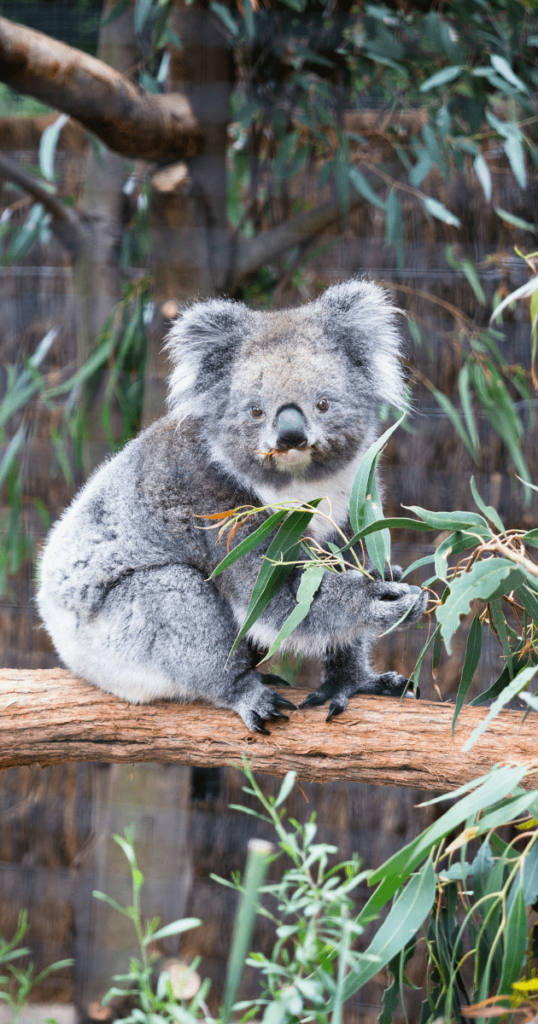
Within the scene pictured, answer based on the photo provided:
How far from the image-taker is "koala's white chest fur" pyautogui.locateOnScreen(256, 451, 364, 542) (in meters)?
1.28

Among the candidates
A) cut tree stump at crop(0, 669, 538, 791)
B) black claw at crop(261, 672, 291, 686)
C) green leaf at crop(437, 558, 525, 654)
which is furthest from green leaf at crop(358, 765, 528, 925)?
black claw at crop(261, 672, 291, 686)

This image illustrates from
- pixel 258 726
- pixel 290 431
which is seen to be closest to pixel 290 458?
pixel 290 431

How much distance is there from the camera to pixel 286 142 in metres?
1.91

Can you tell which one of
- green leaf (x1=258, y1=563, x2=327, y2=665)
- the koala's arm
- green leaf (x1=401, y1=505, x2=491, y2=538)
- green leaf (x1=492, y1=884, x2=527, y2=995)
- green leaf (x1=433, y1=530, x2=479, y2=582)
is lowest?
green leaf (x1=492, y1=884, x2=527, y2=995)

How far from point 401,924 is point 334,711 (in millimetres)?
480

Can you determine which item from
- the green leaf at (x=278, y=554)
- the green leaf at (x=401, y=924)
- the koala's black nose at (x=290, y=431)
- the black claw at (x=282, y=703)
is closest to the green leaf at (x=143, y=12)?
the koala's black nose at (x=290, y=431)

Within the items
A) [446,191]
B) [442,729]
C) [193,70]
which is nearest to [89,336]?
[193,70]

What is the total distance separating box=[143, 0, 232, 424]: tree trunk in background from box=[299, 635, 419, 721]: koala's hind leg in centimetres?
93

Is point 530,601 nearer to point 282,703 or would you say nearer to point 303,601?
point 303,601

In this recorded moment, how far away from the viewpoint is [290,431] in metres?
1.12

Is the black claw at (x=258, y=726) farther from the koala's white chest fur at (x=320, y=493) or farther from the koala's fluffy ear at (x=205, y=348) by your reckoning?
the koala's fluffy ear at (x=205, y=348)

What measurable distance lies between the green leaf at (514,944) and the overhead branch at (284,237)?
161 cm

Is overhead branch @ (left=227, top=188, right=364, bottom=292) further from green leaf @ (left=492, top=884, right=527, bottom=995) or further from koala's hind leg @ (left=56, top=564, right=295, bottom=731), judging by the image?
green leaf @ (left=492, top=884, right=527, bottom=995)

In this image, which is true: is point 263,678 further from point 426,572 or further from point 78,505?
point 426,572
